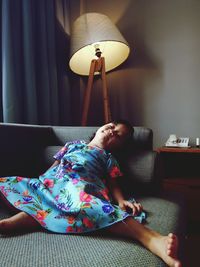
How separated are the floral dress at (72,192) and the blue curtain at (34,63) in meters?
0.61

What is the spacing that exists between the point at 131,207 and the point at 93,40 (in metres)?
1.27

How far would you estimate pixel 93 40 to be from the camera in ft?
5.81

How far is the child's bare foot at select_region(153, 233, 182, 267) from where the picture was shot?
26.2 inches

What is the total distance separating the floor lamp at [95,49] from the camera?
1801mm

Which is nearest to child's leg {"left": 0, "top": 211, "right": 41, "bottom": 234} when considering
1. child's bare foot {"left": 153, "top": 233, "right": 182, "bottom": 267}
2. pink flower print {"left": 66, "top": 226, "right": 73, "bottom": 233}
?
pink flower print {"left": 66, "top": 226, "right": 73, "bottom": 233}

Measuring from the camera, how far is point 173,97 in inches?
85.2

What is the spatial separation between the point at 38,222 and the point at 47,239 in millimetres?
97

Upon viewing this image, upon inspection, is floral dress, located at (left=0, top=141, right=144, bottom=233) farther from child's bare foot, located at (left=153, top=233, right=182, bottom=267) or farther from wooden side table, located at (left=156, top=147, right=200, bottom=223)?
wooden side table, located at (left=156, top=147, right=200, bottom=223)

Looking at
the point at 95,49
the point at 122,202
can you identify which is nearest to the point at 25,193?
the point at 122,202

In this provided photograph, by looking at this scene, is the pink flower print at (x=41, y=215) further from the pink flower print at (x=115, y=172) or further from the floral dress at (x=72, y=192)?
the pink flower print at (x=115, y=172)

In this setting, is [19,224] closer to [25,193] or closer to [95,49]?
A: [25,193]

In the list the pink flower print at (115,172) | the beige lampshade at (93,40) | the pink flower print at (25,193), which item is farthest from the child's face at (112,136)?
the beige lampshade at (93,40)

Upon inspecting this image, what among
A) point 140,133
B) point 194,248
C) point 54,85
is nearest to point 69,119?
point 54,85

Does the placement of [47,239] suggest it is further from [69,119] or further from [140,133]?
[69,119]
